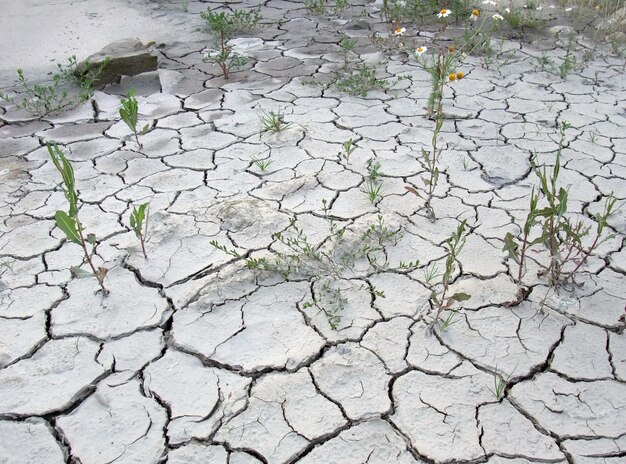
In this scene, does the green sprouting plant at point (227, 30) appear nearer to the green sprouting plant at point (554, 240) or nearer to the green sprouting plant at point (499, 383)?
the green sprouting plant at point (554, 240)

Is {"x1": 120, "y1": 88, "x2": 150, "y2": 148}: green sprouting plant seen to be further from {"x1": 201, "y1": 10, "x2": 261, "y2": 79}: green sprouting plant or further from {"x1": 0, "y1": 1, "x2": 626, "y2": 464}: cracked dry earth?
{"x1": 201, "y1": 10, "x2": 261, "y2": 79}: green sprouting plant

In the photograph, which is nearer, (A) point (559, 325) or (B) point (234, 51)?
(A) point (559, 325)

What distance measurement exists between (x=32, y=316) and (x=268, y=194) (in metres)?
1.31

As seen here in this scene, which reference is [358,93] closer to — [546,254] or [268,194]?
[268,194]

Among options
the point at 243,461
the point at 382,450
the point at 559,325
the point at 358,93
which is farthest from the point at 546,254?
the point at 358,93

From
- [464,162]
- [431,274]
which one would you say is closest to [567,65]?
[464,162]

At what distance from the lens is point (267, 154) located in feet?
11.8

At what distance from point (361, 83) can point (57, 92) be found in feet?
7.73

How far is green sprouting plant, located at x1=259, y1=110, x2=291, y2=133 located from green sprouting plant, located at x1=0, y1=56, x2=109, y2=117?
1.40 m

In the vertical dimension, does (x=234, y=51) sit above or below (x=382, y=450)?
above

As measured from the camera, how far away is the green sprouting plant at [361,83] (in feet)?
14.4

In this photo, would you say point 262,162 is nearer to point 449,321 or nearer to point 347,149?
point 347,149

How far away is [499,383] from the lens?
2.05 metres

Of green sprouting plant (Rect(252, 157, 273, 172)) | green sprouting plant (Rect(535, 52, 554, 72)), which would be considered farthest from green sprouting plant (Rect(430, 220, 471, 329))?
green sprouting plant (Rect(535, 52, 554, 72))
